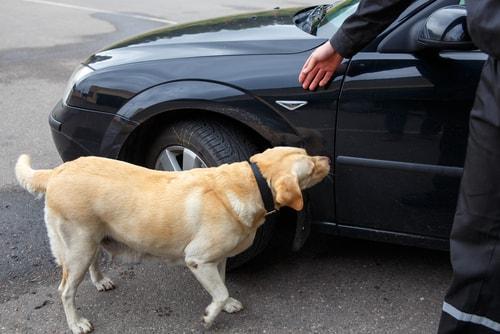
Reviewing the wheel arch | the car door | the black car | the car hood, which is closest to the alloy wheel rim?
the black car

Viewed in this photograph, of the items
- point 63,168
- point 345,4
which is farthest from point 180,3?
point 63,168

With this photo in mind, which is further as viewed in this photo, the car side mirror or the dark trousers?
the car side mirror

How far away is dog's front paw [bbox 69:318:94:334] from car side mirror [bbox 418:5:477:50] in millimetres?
1977

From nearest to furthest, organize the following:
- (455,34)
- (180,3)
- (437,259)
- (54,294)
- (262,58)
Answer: (455,34), (262,58), (54,294), (437,259), (180,3)

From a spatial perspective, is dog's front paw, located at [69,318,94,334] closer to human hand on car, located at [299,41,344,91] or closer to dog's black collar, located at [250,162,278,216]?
dog's black collar, located at [250,162,278,216]

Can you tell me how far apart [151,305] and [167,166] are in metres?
0.74

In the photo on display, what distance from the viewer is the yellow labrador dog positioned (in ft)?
8.53

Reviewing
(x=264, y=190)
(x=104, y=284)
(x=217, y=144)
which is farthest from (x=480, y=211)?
(x=104, y=284)

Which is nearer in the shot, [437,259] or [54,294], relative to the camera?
[54,294]

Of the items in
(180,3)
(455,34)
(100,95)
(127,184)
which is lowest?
(180,3)

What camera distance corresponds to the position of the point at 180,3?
12.9m

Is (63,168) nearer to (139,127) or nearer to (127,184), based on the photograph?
(127,184)

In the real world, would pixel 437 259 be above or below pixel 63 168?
below

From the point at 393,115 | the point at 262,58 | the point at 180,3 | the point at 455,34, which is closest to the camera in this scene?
the point at 455,34
